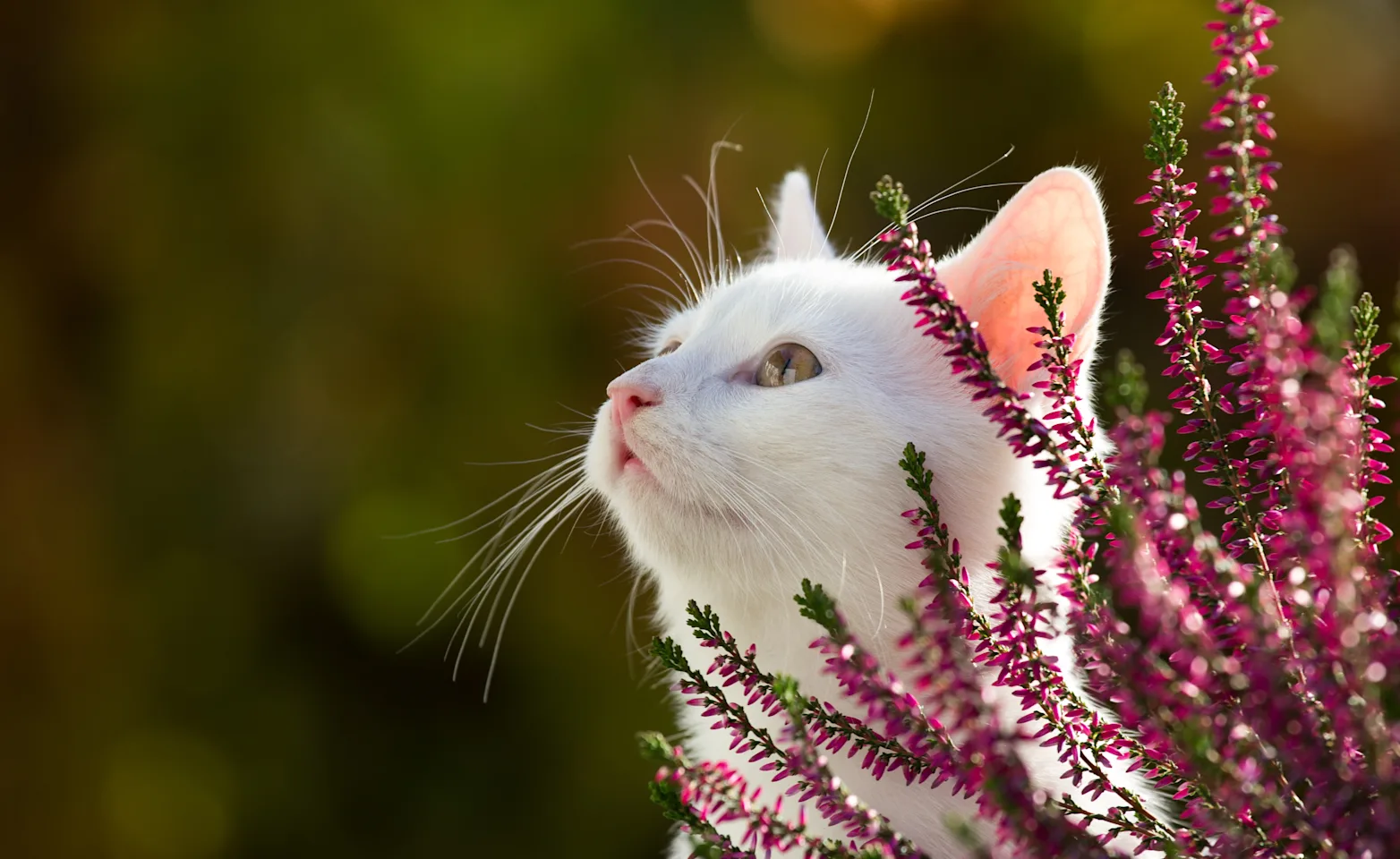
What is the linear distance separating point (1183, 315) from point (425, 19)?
167 cm

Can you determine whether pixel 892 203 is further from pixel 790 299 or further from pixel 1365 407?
pixel 790 299

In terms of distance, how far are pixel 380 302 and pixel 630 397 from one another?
117cm

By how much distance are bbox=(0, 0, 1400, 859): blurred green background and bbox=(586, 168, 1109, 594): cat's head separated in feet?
3.16

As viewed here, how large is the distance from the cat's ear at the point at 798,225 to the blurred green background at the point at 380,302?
2.31 feet

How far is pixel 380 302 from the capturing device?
1888 millimetres

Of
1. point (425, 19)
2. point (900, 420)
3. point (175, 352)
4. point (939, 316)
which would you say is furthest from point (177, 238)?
point (939, 316)

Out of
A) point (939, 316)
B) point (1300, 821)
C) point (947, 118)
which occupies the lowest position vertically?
point (1300, 821)

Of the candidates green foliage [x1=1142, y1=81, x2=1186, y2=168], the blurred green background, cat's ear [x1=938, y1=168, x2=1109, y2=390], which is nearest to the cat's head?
cat's ear [x1=938, y1=168, x2=1109, y2=390]

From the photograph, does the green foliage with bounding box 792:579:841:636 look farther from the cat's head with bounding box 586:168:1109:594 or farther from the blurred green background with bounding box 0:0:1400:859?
the blurred green background with bounding box 0:0:1400:859

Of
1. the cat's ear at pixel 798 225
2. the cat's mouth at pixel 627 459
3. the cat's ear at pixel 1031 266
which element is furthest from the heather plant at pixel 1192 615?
the cat's ear at pixel 798 225

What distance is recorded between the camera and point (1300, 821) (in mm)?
420

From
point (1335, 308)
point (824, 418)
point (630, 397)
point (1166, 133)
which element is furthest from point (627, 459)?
point (1335, 308)

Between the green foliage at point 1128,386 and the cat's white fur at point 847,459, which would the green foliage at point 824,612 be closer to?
the green foliage at point 1128,386

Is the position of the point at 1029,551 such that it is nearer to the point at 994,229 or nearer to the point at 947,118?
the point at 994,229
